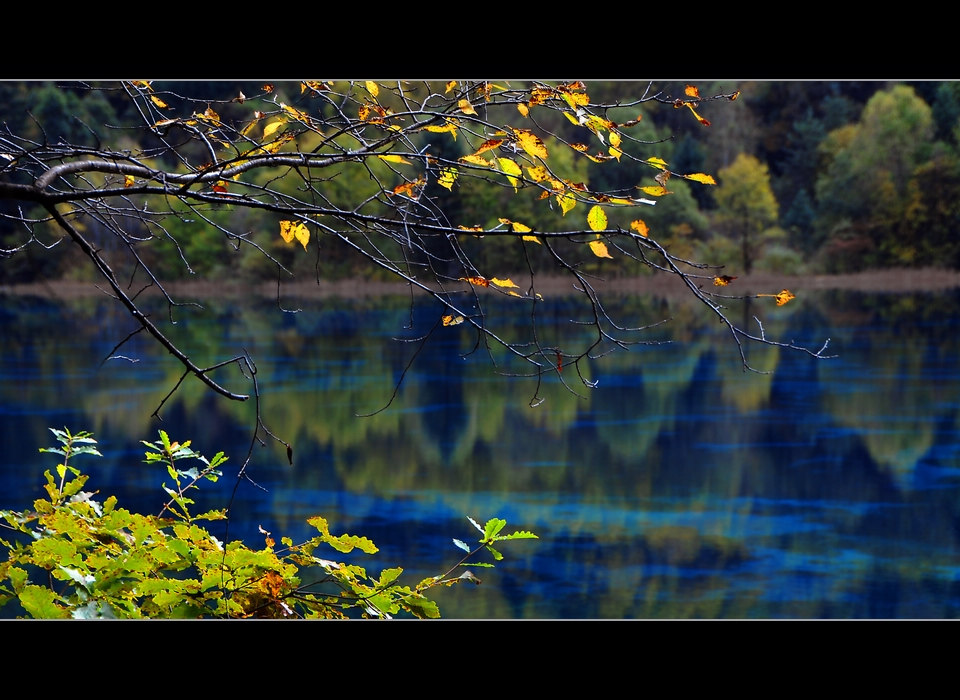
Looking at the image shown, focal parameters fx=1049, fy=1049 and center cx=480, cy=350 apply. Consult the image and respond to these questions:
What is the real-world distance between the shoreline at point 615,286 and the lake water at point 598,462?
8.36 metres

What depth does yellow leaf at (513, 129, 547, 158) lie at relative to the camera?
1.70m

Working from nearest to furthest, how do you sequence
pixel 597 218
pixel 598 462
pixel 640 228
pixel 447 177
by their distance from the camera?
1. pixel 597 218
2. pixel 640 228
3. pixel 447 177
4. pixel 598 462

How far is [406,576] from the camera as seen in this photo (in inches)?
322

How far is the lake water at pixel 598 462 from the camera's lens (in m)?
8.38

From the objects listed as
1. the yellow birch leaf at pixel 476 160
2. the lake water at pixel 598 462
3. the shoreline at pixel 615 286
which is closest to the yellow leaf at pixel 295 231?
the yellow birch leaf at pixel 476 160

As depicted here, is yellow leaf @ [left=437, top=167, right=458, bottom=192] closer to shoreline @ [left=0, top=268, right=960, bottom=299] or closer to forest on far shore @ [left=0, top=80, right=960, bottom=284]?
forest on far shore @ [left=0, top=80, right=960, bottom=284]

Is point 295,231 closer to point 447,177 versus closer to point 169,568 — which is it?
point 447,177

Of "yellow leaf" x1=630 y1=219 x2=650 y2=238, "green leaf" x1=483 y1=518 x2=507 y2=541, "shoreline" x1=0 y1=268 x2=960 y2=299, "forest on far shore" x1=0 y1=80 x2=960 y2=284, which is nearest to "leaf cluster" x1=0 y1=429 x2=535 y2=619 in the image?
"green leaf" x1=483 y1=518 x2=507 y2=541

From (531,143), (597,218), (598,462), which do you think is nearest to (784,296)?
(597,218)

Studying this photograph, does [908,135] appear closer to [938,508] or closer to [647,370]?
[647,370]

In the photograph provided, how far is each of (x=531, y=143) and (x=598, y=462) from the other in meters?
10.4

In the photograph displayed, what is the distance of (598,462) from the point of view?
39.1 feet

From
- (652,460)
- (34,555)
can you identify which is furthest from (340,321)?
(34,555)
